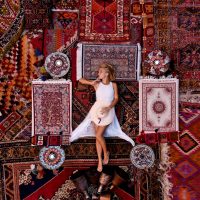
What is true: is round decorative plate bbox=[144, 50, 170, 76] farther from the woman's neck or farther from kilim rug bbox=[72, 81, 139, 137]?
the woman's neck

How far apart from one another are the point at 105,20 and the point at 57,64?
Answer: 23.7 inches

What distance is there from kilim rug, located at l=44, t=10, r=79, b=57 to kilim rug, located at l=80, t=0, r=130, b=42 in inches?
3.0

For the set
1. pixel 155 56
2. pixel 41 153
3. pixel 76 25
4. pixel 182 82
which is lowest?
pixel 41 153

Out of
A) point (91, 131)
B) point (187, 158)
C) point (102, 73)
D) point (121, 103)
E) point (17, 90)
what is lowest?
point (187, 158)

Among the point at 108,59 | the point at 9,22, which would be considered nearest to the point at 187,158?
the point at 108,59

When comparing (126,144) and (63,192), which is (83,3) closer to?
(126,144)

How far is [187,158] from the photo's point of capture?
390 cm

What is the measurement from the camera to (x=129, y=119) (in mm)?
3914

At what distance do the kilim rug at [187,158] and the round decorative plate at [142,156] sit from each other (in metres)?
0.21

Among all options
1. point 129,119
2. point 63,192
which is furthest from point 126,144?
point 63,192

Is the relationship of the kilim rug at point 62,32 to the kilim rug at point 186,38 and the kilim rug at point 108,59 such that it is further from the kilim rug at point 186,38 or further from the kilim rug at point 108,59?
the kilim rug at point 186,38

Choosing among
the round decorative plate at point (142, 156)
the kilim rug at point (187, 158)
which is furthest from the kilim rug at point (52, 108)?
the kilim rug at point (187, 158)

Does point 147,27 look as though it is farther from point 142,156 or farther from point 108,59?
point 142,156

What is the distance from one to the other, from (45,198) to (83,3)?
1.83 meters
